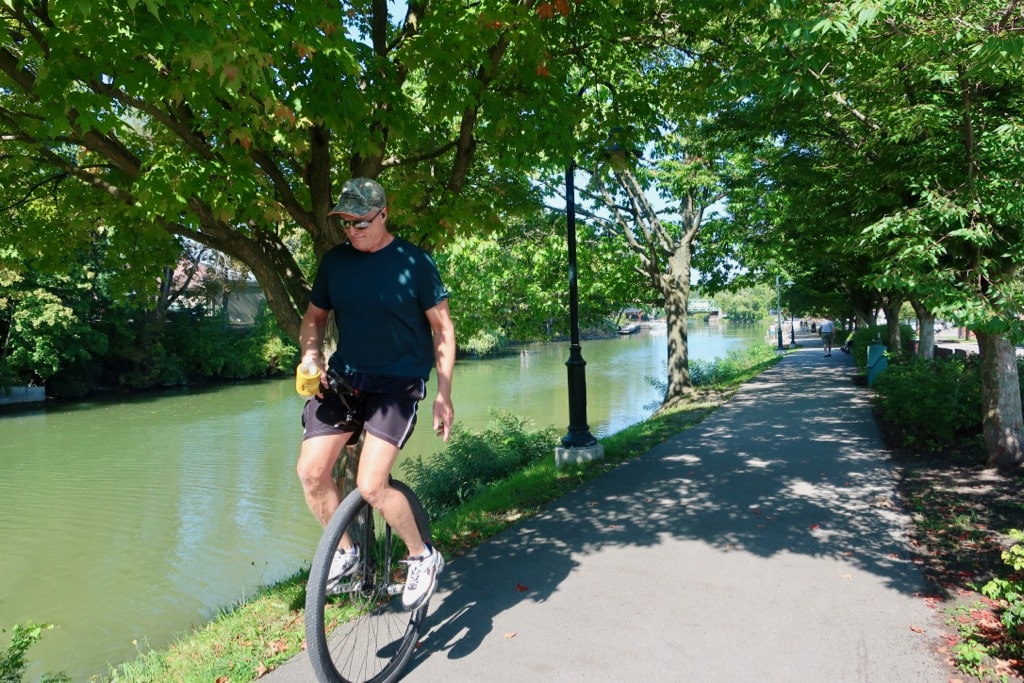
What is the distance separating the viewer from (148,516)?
11969 millimetres

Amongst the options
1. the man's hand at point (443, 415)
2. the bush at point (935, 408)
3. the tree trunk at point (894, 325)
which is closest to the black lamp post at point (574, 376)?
the bush at point (935, 408)

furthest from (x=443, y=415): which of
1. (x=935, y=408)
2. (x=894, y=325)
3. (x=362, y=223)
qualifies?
(x=894, y=325)

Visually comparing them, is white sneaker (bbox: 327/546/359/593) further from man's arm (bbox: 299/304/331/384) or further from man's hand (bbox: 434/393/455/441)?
man's arm (bbox: 299/304/331/384)

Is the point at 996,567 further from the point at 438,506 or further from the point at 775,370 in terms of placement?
the point at 775,370

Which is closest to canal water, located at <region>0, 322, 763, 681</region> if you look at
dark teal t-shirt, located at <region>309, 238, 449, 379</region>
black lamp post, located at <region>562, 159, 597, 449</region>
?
black lamp post, located at <region>562, 159, 597, 449</region>

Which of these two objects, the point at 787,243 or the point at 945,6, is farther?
the point at 787,243

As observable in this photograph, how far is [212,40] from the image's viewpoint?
142 inches

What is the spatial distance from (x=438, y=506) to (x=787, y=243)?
392 inches

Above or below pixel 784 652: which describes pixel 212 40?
above

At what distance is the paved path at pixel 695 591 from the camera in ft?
11.3

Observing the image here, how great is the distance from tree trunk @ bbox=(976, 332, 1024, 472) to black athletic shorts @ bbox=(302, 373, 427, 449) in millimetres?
6901

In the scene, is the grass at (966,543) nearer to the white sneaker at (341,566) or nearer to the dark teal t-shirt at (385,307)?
the white sneaker at (341,566)

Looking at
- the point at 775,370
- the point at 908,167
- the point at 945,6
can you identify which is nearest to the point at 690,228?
the point at 775,370

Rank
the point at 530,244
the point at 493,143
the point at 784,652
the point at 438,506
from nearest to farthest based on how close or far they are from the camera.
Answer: the point at 784,652 < the point at 493,143 < the point at 438,506 < the point at 530,244
